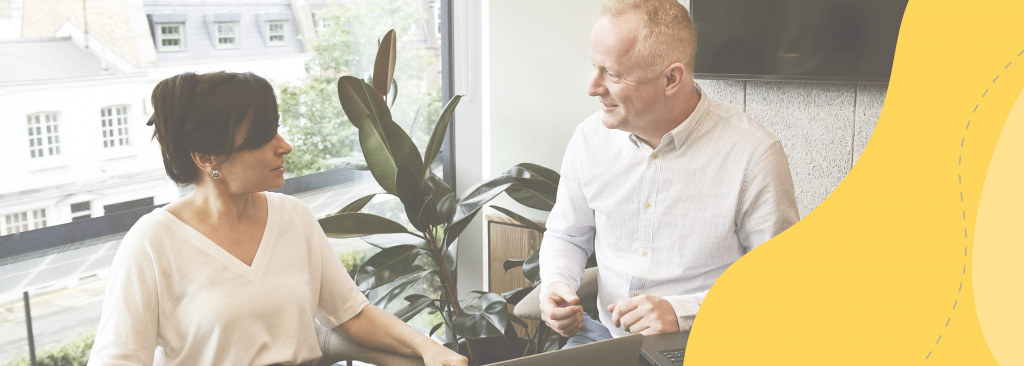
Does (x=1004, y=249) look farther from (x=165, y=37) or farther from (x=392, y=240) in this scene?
(x=165, y=37)

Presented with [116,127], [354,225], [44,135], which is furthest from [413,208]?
[44,135]

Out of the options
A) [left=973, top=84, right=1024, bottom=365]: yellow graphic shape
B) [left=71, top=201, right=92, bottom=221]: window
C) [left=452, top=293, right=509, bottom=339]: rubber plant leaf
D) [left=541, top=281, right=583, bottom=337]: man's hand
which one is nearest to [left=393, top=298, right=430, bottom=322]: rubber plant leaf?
[left=452, top=293, right=509, bottom=339]: rubber plant leaf

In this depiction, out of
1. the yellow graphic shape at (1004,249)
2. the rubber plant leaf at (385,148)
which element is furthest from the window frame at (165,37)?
the yellow graphic shape at (1004,249)

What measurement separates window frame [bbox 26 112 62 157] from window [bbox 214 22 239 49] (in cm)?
55

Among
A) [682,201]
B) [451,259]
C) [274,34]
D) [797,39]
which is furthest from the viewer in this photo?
[451,259]

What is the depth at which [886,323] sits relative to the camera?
59 cm

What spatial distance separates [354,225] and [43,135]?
2.98ft

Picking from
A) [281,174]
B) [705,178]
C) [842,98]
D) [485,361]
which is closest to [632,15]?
[705,178]

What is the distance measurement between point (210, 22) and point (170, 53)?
0.57 ft

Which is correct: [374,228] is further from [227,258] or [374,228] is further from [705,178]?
[705,178]

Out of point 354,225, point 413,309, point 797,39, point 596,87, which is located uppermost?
point 797,39

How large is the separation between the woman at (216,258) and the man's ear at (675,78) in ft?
2.44

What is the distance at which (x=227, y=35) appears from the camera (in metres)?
2.25

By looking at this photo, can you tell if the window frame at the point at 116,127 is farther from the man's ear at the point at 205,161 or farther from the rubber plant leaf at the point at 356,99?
the man's ear at the point at 205,161
